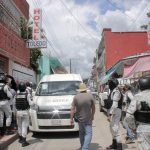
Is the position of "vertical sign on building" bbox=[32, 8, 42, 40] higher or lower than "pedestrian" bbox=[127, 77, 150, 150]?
higher

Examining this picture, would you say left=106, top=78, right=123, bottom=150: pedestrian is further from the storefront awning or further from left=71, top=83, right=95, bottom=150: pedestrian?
the storefront awning

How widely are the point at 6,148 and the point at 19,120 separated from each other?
913 millimetres

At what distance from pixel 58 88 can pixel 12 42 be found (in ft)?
35.3

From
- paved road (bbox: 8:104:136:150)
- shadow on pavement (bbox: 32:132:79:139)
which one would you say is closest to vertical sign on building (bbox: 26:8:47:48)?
shadow on pavement (bbox: 32:132:79:139)

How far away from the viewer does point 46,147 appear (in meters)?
11.0

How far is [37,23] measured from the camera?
31.1 m

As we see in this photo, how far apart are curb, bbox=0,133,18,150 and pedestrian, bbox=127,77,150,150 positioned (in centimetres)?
590

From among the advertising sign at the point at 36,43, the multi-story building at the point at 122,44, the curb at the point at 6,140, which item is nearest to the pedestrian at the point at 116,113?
the curb at the point at 6,140

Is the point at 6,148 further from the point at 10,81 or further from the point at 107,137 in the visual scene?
the point at 107,137

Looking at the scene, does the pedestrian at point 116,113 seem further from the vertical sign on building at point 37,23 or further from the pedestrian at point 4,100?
the vertical sign on building at point 37,23

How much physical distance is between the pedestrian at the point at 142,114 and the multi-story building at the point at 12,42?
1608 centimetres

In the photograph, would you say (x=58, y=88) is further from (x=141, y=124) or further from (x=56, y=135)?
(x=141, y=124)

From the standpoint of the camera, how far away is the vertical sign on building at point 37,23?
30719 millimetres

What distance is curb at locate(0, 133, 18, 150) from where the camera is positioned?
10663 mm
